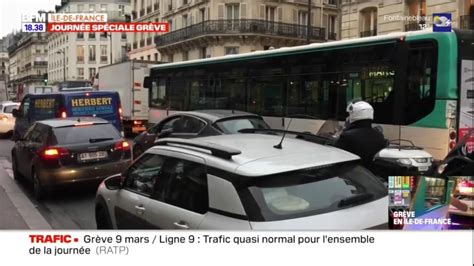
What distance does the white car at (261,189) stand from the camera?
2.93 m

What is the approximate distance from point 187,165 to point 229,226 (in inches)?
23.4

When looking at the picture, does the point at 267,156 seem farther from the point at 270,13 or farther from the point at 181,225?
the point at 270,13

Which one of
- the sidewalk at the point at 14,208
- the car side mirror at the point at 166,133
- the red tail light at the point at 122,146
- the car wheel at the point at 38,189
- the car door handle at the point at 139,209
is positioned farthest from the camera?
the car side mirror at the point at 166,133

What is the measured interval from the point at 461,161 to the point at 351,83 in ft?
7.66

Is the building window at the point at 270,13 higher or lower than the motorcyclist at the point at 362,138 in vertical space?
higher

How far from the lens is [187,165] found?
3371mm

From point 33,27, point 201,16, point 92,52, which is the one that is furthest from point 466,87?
point 33,27

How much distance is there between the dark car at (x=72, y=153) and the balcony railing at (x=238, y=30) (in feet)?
7.89

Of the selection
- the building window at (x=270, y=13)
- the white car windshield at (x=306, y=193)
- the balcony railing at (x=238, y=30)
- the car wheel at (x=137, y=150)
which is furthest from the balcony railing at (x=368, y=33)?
the car wheel at (x=137, y=150)

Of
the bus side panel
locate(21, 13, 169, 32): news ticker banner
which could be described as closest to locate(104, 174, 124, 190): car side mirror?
locate(21, 13, 169, 32): news ticker banner

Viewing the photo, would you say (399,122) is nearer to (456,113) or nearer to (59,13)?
(456,113)

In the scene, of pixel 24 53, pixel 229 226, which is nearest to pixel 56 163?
pixel 24 53
